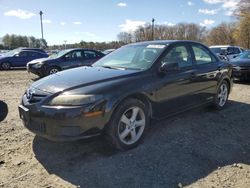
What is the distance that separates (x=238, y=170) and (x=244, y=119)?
2402 millimetres

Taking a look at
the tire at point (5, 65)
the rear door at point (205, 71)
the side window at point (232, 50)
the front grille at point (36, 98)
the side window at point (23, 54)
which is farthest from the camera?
the side window at point (23, 54)

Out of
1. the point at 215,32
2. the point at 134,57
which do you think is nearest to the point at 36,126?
the point at 134,57

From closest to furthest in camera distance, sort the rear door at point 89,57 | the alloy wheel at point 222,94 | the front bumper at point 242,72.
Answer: the alloy wheel at point 222,94 < the front bumper at point 242,72 < the rear door at point 89,57

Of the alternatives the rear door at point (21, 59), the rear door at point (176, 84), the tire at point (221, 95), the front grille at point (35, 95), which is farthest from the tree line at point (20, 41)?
the front grille at point (35, 95)

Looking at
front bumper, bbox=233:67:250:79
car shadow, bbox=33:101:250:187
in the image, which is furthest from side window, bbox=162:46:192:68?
front bumper, bbox=233:67:250:79

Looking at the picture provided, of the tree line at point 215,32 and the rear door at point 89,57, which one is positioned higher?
the tree line at point 215,32

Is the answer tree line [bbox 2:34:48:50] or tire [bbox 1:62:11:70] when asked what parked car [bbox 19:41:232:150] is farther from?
tree line [bbox 2:34:48:50]

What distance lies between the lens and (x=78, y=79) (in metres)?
4.18

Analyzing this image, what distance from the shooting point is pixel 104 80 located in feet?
13.4

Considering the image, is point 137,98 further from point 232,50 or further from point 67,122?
point 232,50

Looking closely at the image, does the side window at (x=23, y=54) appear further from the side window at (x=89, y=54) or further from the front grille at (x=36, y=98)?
the front grille at (x=36, y=98)

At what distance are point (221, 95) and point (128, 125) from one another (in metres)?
3.27

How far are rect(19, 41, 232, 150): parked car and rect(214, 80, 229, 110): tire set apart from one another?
518 mm

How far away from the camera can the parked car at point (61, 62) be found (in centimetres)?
1286
